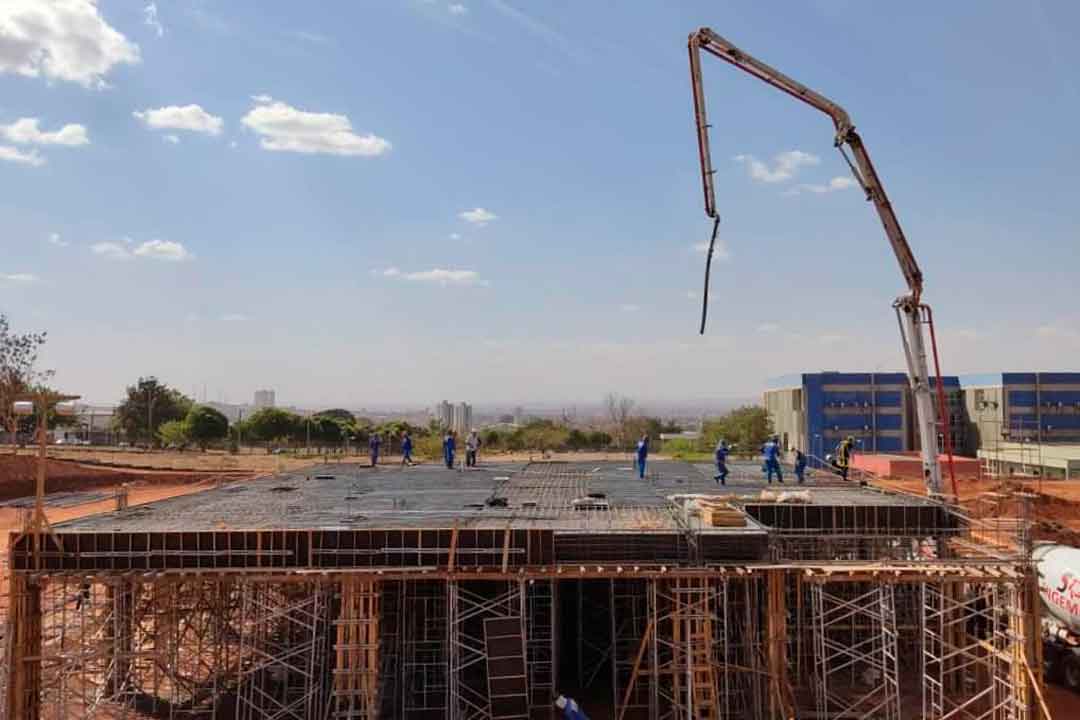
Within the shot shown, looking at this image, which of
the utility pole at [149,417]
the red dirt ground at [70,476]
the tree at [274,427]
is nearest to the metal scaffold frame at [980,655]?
the red dirt ground at [70,476]

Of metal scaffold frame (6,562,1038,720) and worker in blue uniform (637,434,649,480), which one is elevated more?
worker in blue uniform (637,434,649,480)

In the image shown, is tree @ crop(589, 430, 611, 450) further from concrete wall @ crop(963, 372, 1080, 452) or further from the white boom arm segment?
the white boom arm segment

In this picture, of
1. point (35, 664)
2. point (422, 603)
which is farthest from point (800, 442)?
point (35, 664)

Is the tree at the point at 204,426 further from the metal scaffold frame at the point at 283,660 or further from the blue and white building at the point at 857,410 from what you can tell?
the metal scaffold frame at the point at 283,660

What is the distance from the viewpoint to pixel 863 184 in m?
25.4

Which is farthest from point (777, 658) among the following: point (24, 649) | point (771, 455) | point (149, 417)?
point (149, 417)

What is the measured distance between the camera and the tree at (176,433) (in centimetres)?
8162

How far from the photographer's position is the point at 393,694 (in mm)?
19953

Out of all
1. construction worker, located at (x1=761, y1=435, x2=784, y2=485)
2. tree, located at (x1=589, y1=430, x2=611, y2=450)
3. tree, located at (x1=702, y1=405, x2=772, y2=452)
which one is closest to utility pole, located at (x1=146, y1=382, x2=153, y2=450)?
tree, located at (x1=589, y1=430, x2=611, y2=450)

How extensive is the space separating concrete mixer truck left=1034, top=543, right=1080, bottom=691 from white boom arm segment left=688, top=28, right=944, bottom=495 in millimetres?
3868

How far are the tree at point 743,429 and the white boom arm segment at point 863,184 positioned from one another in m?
48.3

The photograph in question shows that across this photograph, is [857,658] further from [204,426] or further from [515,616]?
[204,426]

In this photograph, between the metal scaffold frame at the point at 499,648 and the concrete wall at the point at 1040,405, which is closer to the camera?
the metal scaffold frame at the point at 499,648

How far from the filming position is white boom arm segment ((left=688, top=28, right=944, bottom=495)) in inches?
981
